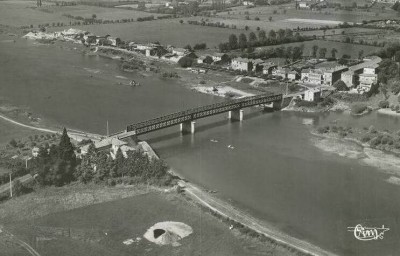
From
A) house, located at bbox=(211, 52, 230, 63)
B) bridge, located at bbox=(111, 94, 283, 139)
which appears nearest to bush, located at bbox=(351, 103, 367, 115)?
bridge, located at bbox=(111, 94, 283, 139)

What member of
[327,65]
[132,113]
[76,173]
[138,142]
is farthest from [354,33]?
[76,173]

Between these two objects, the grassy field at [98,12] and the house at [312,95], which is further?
the grassy field at [98,12]

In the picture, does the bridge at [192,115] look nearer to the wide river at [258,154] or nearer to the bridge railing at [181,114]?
the bridge railing at [181,114]

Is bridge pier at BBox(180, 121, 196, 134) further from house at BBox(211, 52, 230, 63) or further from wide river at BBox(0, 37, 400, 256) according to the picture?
house at BBox(211, 52, 230, 63)

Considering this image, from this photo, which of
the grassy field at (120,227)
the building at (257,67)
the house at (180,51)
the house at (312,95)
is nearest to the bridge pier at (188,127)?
the grassy field at (120,227)

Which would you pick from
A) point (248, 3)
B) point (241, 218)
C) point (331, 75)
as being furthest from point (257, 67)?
point (248, 3)

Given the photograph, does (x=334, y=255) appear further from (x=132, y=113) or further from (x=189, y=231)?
(x=132, y=113)

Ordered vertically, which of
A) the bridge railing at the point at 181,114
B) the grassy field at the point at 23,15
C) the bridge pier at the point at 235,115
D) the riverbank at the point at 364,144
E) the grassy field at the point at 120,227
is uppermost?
the grassy field at the point at 23,15
